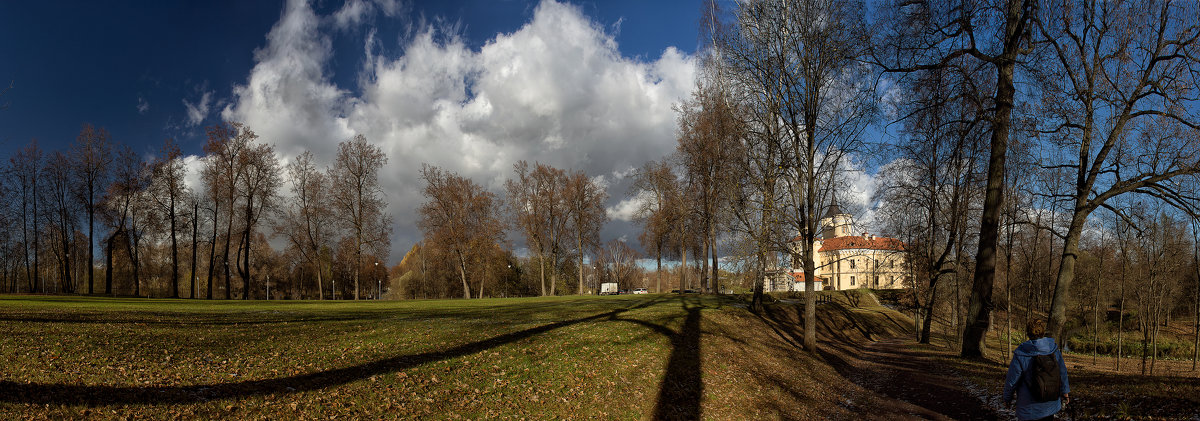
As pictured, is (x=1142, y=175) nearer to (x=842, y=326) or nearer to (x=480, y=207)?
(x=842, y=326)

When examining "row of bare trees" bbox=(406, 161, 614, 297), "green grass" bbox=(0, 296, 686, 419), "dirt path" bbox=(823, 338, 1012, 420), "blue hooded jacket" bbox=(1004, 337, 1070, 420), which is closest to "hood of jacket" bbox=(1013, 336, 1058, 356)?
"blue hooded jacket" bbox=(1004, 337, 1070, 420)

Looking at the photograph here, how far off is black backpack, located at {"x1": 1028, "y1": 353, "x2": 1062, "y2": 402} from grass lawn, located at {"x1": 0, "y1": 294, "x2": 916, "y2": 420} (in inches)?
199

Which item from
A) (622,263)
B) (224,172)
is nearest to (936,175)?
(224,172)

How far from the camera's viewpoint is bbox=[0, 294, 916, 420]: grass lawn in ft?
22.6

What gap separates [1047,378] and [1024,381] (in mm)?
278

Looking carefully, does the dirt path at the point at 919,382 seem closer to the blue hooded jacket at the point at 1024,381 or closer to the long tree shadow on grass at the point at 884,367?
the long tree shadow on grass at the point at 884,367

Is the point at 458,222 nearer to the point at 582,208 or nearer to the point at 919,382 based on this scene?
the point at 582,208

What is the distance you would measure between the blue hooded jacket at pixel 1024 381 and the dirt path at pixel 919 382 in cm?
330

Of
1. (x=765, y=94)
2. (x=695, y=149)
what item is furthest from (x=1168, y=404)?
(x=695, y=149)

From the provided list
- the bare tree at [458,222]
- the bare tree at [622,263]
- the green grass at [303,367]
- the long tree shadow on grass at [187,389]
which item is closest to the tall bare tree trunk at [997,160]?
the green grass at [303,367]

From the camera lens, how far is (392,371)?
907cm

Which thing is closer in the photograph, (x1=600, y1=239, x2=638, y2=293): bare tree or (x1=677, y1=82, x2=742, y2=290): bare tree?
(x1=677, y1=82, x2=742, y2=290): bare tree

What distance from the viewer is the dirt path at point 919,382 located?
9.62 m

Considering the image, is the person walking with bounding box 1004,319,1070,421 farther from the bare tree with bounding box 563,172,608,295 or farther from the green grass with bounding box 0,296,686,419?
the bare tree with bounding box 563,172,608,295
